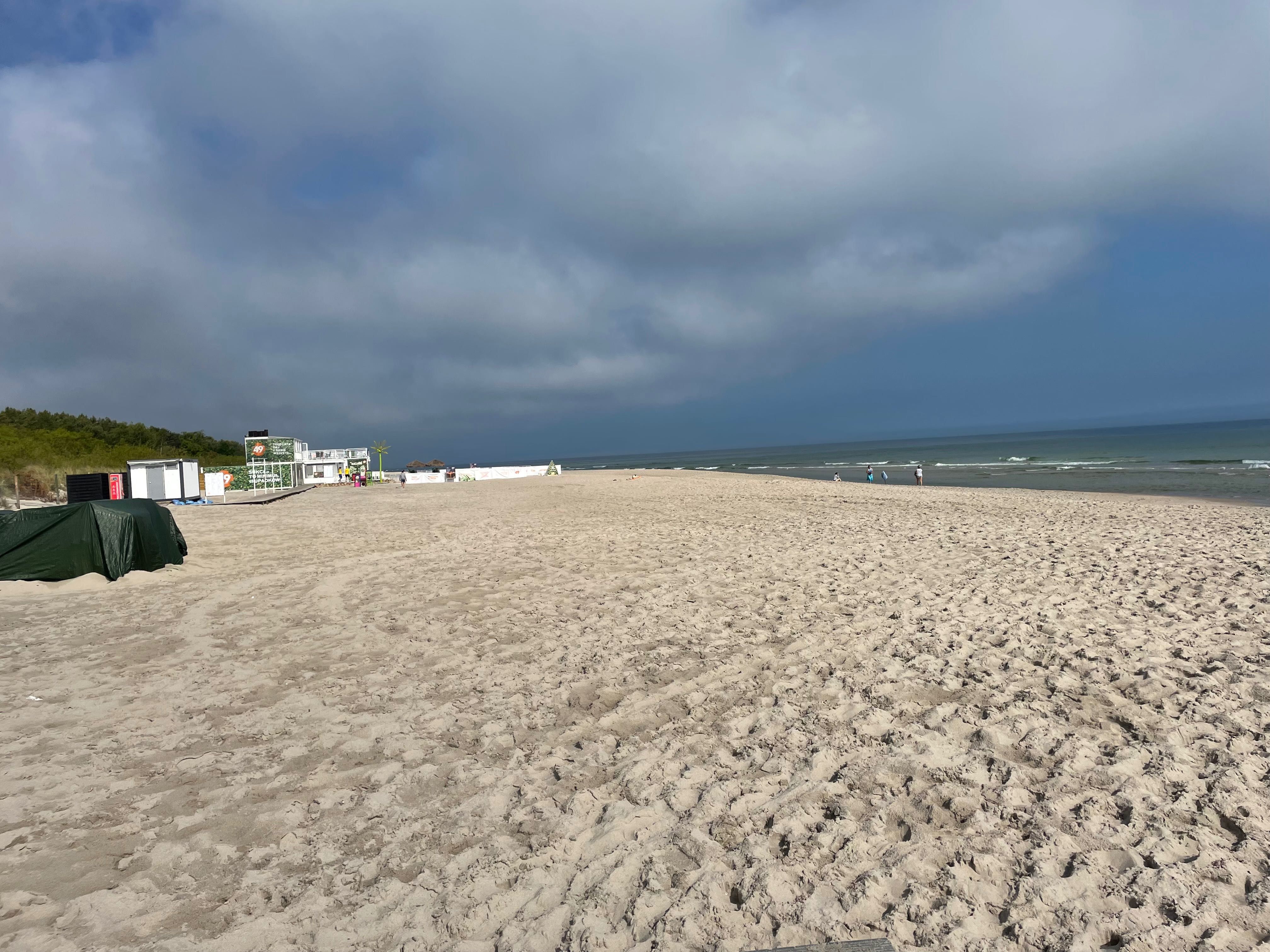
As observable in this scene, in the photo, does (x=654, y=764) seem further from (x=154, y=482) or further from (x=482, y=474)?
(x=482, y=474)

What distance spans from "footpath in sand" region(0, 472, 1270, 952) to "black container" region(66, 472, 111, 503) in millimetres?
12392

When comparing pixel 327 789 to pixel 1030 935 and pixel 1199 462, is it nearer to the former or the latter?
pixel 1030 935

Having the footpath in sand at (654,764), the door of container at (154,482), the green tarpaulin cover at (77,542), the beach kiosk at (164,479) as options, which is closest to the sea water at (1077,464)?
the footpath in sand at (654,764)

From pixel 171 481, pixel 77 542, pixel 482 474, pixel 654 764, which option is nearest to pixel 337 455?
pixel 482 474

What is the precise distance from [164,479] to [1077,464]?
53565 mm

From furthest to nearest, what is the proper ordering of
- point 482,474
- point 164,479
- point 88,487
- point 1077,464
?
point 482,474
point 1077,464
point 164,479
point 88,487

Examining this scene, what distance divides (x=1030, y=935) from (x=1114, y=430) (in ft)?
684

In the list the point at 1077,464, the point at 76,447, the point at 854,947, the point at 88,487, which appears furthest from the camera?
the point at 1077,464

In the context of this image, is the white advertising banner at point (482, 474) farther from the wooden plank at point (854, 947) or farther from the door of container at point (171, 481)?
the wooden plank at point (854, 947)

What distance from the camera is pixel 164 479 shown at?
26297 millimetres

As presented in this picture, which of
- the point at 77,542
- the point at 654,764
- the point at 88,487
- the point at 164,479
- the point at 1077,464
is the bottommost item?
the point at 654,764

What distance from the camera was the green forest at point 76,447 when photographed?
2631 cm

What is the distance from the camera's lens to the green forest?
26312mm

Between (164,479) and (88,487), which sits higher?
(164,479)
